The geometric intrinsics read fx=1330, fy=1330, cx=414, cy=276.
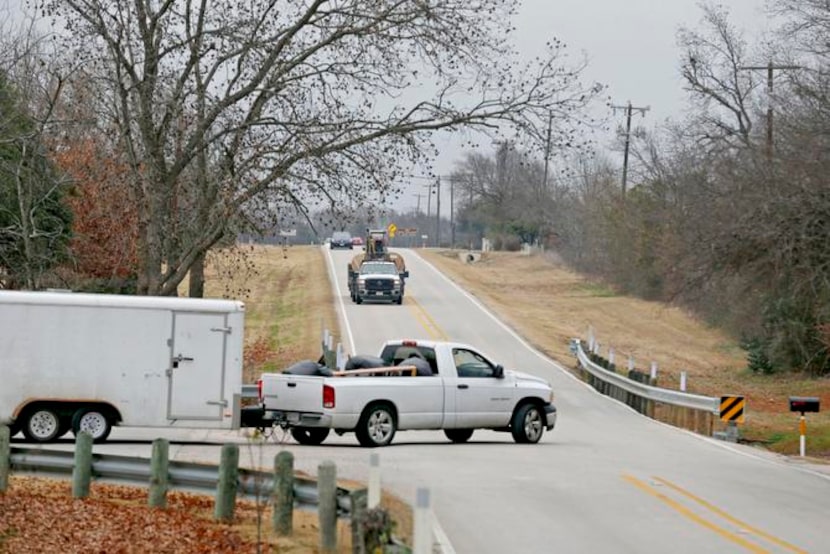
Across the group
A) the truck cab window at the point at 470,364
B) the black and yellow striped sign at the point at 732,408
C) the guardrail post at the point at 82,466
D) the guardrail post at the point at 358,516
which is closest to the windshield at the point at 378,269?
the black and yellow striped sign at the point at 732,408

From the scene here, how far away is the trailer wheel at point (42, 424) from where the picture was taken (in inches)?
824

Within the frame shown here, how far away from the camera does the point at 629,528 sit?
14.4 meters

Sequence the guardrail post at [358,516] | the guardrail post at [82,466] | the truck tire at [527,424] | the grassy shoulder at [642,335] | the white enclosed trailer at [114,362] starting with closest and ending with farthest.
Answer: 1. the guardrail post at [358,516]
2. the guardrail post at [82,466]
3. the white enclosed trailer at [114,362]
4. the truck tire at [527,424]
5. the grassy shoulder at [642,335]

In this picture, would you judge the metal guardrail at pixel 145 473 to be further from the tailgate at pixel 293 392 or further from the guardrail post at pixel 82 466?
the tailgate at pixel 293 392

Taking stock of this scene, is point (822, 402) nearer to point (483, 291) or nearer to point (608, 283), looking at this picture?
point (483, 291)

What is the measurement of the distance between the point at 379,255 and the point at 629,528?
5868 cm

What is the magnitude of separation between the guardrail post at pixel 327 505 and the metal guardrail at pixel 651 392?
17954mm

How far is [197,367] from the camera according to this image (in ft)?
70.7

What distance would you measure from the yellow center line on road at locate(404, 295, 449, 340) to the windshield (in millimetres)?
1954

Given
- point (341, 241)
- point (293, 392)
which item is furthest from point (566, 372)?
point (341, 241)

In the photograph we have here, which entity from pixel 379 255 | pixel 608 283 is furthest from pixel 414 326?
pixel 608 283

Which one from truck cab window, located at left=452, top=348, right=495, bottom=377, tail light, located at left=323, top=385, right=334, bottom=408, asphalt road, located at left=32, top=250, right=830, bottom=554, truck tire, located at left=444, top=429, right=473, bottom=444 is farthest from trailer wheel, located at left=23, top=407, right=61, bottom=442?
truck tire, located at left=444, top=429, right=473, bottom=444

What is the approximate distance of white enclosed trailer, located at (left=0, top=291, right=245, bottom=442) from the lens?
20.9 m

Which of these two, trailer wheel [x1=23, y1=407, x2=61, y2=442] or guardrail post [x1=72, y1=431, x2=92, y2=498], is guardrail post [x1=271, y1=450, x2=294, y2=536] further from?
trailer wheel [x1=23, y1=407, x2=61, y2=442]
